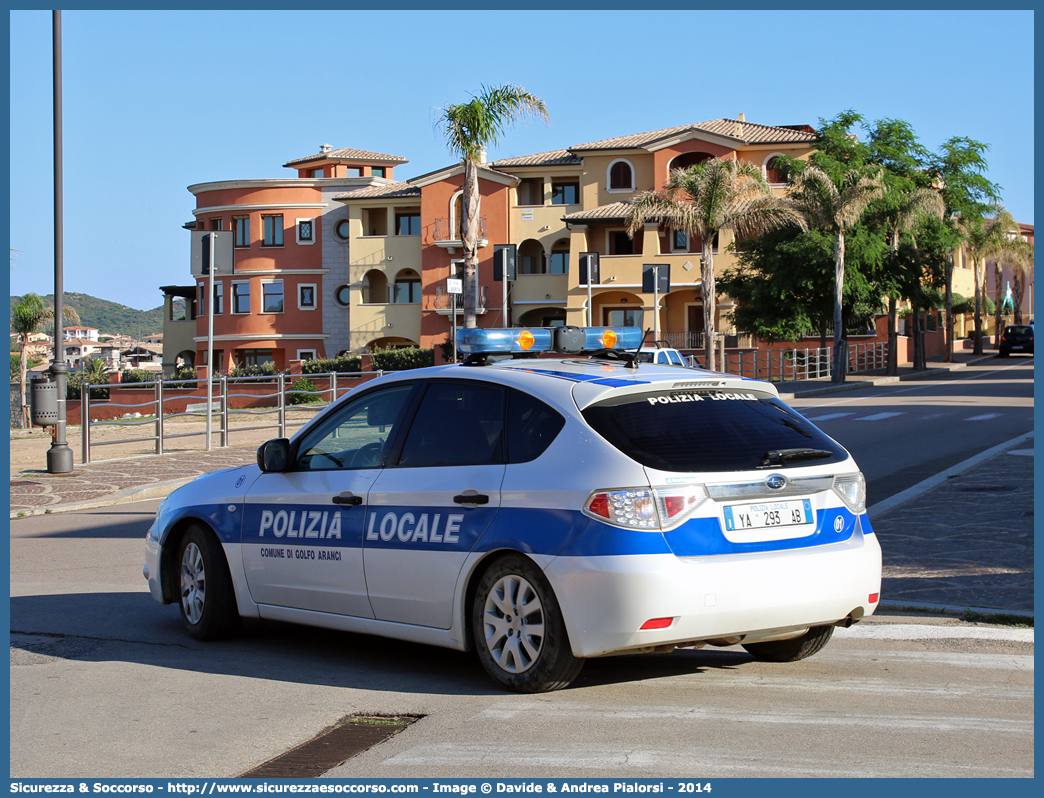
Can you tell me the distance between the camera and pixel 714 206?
41.9 meters

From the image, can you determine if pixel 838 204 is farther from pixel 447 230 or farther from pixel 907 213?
pixel 447 230

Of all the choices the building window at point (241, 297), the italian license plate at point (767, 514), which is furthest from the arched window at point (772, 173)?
the italian license plate at point (767, 514)

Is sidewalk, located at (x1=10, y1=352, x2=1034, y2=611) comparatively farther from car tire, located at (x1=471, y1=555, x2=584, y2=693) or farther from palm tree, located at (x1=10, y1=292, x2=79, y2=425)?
palm tree, located at (x1=10, y1=292, x2=79, y2=425)

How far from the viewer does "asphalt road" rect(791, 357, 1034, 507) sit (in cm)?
1581

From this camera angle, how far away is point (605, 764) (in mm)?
4582

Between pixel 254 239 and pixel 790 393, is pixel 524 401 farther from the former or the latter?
pixel 254 239

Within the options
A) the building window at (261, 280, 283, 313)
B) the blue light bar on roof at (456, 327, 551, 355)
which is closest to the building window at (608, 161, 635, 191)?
the building window at (261, 280, 283, 313)

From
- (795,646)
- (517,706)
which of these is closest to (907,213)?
(795,646)

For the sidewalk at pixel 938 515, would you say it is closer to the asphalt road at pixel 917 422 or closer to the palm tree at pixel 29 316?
the asphalt road at pixel 917 422

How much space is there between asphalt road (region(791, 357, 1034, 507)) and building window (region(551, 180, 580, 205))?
25648mm

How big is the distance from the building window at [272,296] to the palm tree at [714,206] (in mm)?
28759

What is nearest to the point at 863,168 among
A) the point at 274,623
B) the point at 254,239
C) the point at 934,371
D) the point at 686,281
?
the point at 934,371

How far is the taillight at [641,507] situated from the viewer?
17.4 feet

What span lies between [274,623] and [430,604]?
7.20 ft
